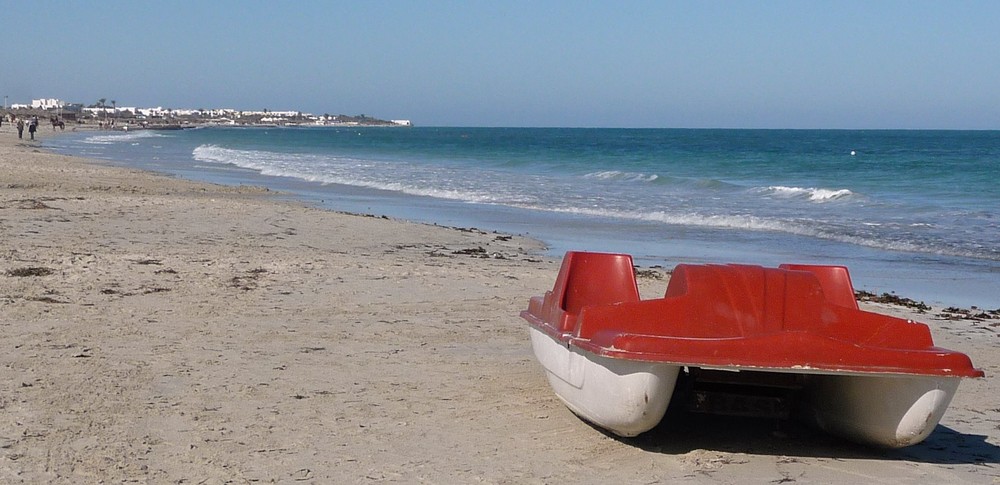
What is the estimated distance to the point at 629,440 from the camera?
528 cm

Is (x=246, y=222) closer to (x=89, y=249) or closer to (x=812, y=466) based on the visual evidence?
(x=89, y=249)

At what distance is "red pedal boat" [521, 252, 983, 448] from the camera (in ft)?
15.1

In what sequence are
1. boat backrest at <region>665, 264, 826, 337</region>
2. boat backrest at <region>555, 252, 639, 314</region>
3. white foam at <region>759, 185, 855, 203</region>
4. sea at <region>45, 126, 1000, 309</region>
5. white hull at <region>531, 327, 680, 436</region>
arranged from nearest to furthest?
white hull at <region>531, 327, 680, 436</region> < boat backrest at <region>665, 264, 826, 337</region> < boat backrest at <region>555, 252, 639, 314</region> < sea at <region>45, 126, 1000, 309</region> < white foam at <region>759, 185, 855, 203</region>

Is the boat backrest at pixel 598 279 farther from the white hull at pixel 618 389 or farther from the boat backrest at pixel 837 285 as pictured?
the boat backrest at pixel 837 285

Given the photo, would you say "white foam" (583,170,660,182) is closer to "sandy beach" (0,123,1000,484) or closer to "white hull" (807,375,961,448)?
"sandy beach" (0,123,1000,484)

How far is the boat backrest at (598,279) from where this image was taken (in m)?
6.21

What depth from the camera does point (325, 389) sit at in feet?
19.9

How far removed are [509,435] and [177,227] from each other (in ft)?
31.7

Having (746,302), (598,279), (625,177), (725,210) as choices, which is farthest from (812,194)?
(746,302)

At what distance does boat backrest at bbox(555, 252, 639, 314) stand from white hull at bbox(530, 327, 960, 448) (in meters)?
0.81

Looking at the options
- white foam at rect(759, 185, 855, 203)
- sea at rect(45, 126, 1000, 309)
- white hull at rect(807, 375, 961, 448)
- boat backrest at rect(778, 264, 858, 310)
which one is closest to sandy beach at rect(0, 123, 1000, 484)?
white hull at rect(807, 375, 961, 448)

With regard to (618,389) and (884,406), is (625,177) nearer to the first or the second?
(884,406)

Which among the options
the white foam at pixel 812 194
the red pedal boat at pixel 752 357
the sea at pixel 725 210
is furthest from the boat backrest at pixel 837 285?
the white foam at pixel 812 194

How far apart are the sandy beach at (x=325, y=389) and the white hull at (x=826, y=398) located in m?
0.15
